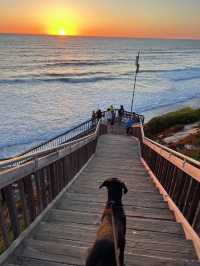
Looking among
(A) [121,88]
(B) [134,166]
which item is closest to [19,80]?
(A) [121,88]

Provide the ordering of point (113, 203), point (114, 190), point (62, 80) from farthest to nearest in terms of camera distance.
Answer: point (62, 80)
point (114, 190)
point (113, 203)

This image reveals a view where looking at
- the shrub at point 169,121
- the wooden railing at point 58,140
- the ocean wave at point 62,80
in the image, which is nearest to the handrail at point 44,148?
the wooden railing at point 58,140

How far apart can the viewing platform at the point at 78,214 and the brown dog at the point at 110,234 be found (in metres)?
0.57

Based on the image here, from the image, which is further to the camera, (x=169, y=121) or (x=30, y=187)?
(x=169, y=121)

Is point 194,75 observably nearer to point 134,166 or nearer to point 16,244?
point 134,166

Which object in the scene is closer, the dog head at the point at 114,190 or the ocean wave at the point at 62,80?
the dog head at the point at 114,190

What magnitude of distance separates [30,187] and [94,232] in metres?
1.13

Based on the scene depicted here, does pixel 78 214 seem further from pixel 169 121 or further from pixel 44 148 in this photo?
pixel 169 121

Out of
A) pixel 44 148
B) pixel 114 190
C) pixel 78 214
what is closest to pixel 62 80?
pixel 44 148

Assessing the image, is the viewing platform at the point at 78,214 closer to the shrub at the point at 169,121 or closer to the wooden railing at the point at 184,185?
the wooden railing at the point at 184,185

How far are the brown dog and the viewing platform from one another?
57cm

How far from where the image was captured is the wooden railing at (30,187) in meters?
3.90

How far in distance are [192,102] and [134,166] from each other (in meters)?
33.8

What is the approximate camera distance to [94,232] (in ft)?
15.5
